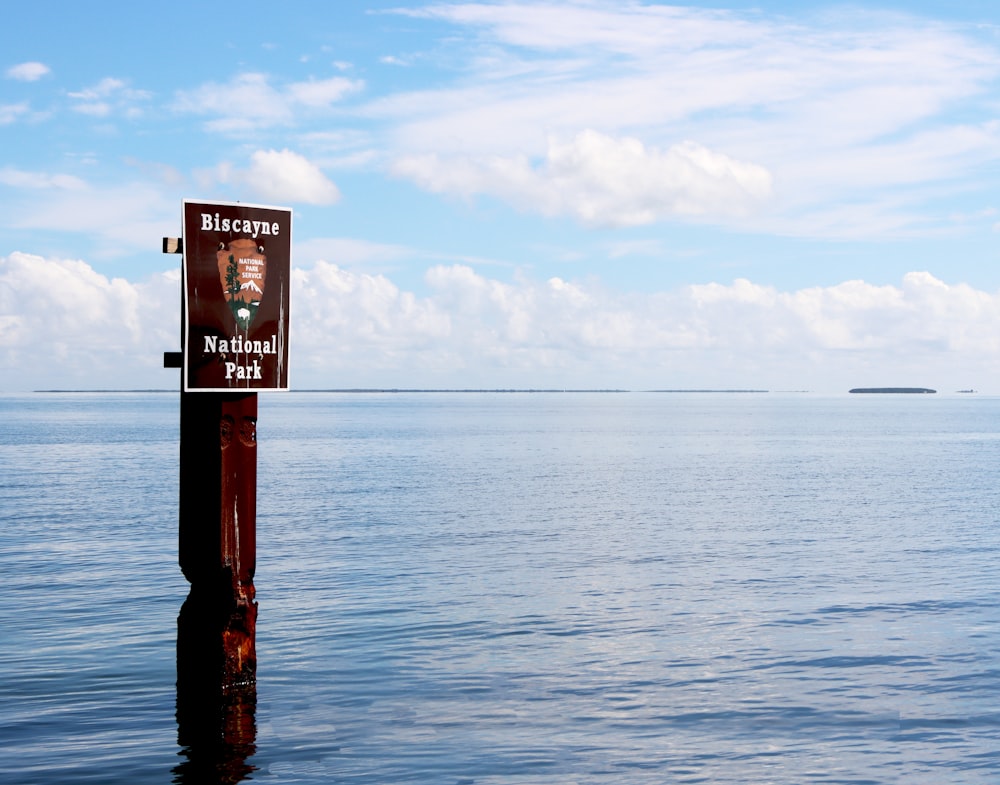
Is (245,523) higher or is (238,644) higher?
(245,523)

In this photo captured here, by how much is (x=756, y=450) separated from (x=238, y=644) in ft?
260

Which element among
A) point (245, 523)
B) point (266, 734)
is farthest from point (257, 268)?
point (266, 734)

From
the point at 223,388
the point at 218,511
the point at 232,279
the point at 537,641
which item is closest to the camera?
the point at 223,388

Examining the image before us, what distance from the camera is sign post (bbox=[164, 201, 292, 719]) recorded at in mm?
13133

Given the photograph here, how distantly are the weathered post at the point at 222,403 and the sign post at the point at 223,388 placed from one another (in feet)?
0.04

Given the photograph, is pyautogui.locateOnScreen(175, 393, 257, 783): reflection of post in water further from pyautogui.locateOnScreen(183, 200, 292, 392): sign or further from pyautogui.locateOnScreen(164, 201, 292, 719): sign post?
pyautogui.locateOnScreen(183, 200, 292, 392): sign

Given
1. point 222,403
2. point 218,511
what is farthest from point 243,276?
point 218,511

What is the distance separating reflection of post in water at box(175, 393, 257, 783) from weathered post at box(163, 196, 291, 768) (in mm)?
12

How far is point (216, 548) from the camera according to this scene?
522 inches

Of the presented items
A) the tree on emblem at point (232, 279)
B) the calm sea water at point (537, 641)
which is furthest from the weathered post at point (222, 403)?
the calm sea water at point (537, 641)

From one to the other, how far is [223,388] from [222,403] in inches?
9.6

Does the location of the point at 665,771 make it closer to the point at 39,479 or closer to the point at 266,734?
the point at 266,734

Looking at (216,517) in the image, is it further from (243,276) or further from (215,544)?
(243,276)

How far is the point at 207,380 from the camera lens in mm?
13047
